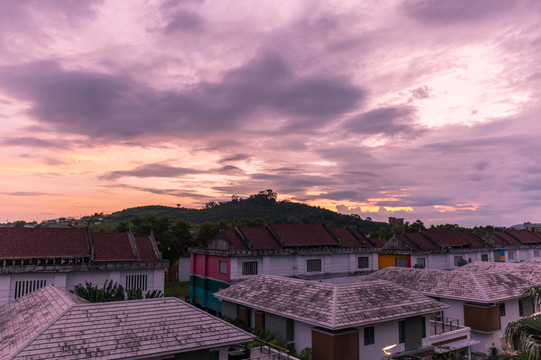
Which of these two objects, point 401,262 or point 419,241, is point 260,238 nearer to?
point 401,262

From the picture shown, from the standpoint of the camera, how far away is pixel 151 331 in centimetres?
1967

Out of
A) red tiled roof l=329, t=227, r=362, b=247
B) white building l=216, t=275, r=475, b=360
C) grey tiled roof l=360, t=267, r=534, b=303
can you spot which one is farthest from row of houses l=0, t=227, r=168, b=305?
grey tiled roof l=360, t=267, r=534, b=303

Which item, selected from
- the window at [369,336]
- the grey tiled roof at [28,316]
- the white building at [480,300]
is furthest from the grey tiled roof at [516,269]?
the grey tiled roof at [28,316]

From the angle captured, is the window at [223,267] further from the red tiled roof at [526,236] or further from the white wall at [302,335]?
the red tiled roof at [526,236]

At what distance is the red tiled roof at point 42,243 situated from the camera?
3988 cm

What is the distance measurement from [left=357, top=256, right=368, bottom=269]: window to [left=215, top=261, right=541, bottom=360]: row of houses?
18.7 m

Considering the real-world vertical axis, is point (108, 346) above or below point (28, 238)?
below

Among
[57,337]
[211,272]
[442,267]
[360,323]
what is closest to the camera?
[57,337]

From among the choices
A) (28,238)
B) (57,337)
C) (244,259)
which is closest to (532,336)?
(57,337)

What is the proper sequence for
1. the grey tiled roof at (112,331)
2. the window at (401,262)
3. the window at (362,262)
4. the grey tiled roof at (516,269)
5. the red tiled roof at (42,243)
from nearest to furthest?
1. the grey tiled roof at (112,331)
2. the red tiled roof at (42,243)
3. the grey tiled roof at (516,269)
4. the window at (362,262)
5. the window at (401,262)

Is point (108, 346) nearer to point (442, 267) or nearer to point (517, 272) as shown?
point (517, 272)

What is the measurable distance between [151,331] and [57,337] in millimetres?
4330

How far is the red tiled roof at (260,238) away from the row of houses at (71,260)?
12.1 m

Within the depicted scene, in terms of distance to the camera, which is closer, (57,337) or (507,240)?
(57,337)
